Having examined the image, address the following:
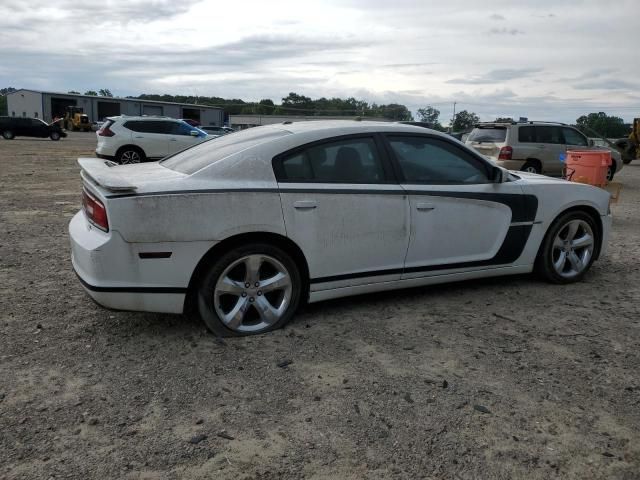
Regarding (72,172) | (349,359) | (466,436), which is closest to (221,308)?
(349,359)

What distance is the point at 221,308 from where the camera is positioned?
155 inches

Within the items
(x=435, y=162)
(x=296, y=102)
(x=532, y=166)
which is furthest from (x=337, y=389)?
(x=296, y=102)

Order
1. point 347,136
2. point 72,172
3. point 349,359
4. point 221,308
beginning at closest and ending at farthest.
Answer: point 349,359
point 221,308
point 347,136
point 72,172

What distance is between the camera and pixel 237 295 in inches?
155

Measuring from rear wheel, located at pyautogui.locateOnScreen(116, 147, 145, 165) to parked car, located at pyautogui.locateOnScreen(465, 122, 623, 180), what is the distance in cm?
908

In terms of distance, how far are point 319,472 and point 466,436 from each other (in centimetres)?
77

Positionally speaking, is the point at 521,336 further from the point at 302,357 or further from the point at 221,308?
the point at 221,308

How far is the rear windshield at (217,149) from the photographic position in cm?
412

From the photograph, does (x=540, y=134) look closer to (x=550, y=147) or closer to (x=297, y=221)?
(x=550, y=147)

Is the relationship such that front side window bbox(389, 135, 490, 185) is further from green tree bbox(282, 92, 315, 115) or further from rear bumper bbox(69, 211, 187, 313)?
green tree bbox(282, 92, 315, 115)

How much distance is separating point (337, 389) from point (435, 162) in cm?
216

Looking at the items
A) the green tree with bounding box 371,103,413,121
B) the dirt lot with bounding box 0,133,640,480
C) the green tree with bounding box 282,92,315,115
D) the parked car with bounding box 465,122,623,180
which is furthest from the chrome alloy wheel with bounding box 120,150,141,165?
the green tree with bounding box 282,92,315,115

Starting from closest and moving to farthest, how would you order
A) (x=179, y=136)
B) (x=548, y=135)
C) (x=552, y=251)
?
(x=552, y=251) < (x=548, y=135) < (x=179, y=136)

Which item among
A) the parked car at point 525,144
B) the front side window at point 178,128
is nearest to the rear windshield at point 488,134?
the parked car at point 525,144
